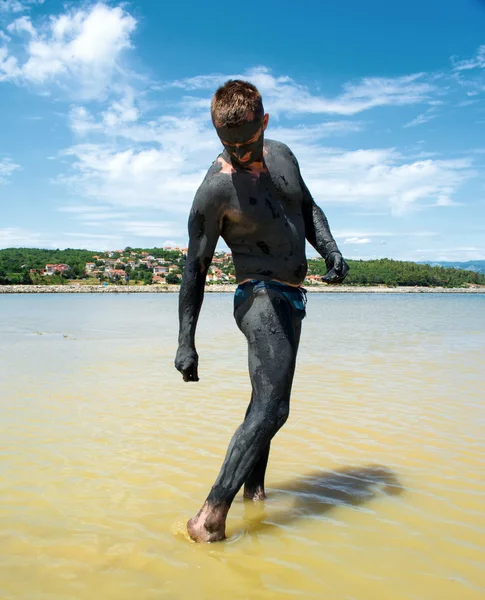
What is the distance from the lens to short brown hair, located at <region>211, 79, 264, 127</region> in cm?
296

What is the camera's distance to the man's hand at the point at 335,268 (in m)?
3.31

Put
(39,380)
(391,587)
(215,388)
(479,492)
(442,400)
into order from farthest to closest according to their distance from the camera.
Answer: (39,380) < (215,388) < (442,400) < (479,492) < (391,587)

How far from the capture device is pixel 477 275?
A: 556 feet

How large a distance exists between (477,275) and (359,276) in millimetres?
48823

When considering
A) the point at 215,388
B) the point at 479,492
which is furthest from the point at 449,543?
the point at 215,388

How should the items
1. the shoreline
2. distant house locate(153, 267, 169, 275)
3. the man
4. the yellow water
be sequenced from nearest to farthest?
the yellow water < the man < the shoreline < distant house locate(153, 267, 169, 275)

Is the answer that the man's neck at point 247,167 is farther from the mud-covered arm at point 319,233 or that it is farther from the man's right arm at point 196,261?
the mud-covered arm at point 319,233

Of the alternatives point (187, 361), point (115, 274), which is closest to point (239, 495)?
point (187, 361)

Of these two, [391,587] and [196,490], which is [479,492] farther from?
[196,490]

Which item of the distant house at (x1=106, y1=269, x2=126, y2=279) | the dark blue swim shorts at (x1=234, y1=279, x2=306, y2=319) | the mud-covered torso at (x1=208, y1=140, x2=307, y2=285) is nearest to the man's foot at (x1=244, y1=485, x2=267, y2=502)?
the dark blue swim shorts at (x1=234, y1=279, x2=306, y2=319)

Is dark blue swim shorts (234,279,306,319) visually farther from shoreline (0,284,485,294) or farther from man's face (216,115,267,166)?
shoreline (0,284,485,294)

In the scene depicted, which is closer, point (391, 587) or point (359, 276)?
point (391, 587)

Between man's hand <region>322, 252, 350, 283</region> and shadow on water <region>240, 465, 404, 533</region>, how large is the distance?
1.45 meters

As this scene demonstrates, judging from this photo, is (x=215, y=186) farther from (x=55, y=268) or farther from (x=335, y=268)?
(x=55, y=268)
